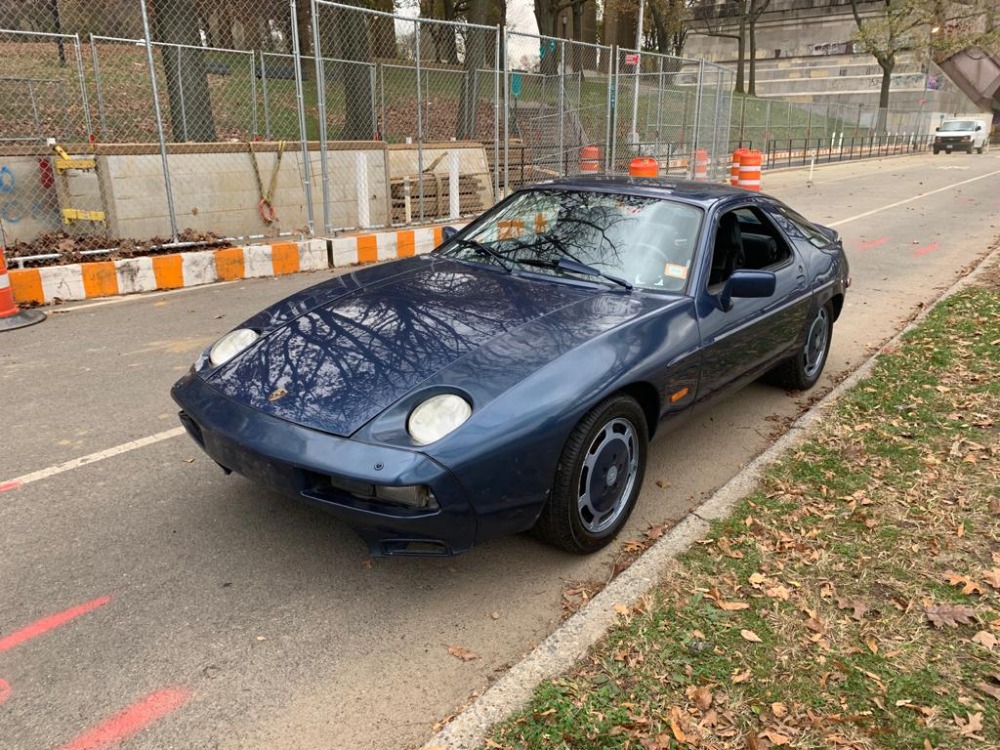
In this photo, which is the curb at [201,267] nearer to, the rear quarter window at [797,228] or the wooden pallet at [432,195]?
the wooden pallet at [432,195]

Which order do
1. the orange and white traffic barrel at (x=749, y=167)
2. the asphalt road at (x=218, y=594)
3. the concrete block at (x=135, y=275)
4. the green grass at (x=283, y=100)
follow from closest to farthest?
the asphalt road at (x=218, y=594) → the concrete block at (x=135, y=275) → the green grass at (x=283, y=100) → the orange and white traffic barrel at (x=749, y=167)

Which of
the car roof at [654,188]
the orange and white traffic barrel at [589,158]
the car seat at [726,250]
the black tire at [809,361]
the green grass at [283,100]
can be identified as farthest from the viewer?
the orange and white traffic barrel at [589,158]

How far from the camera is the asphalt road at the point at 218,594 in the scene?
2.40 metres

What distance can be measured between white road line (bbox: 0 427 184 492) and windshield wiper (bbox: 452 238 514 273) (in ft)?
6.61

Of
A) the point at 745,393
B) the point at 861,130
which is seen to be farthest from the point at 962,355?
the point at 861,130

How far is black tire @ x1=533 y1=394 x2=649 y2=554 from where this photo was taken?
9.84 ft

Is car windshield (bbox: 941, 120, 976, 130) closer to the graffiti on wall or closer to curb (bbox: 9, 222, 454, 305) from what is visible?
curb (bbox: 9, 222, 454, 305)

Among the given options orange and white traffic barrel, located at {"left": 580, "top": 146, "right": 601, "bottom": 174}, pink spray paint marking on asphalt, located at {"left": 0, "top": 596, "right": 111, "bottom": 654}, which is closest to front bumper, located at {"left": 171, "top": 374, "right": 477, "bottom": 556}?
pink spray paint marking on asphalt, located at {"left": 0, "top": 596, "right": 111, "bottom": 654}

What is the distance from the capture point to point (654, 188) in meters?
4.34

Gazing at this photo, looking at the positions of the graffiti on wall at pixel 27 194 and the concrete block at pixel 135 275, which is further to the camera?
the graffiti on wall at pixel 27 194

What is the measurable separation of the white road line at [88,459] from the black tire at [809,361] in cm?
395

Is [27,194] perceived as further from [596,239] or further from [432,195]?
[596,239]

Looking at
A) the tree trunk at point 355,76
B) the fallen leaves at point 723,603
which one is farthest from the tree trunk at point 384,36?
the fallen leaves at point 723,603

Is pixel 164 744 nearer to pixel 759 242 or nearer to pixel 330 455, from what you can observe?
pixel 330 455
